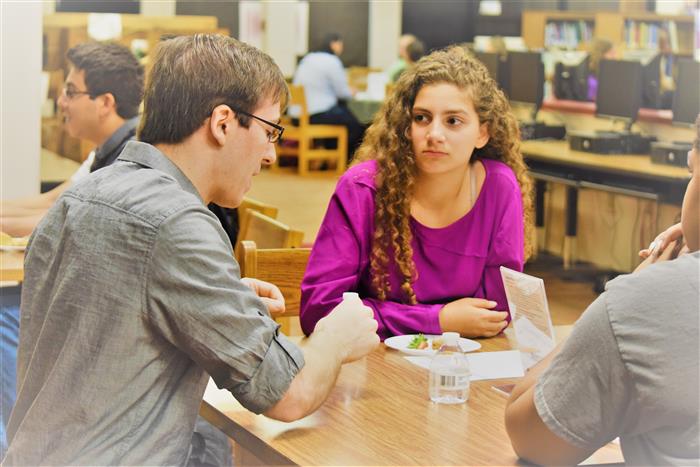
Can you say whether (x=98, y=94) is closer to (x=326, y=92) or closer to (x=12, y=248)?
(x=12, y=248)

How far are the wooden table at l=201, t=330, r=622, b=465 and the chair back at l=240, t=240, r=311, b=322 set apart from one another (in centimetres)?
62

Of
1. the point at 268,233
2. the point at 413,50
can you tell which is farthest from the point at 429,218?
the point at 413,50

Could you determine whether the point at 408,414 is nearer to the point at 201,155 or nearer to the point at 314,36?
the point at 201,155

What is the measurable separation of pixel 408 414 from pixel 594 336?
0.58m

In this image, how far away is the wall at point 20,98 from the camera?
438 cm

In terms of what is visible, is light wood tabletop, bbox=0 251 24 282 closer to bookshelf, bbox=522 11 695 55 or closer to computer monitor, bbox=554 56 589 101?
computer monitor, bbox=554 56 589 101

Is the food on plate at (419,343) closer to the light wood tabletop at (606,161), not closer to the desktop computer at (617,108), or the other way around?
the light wood tabletop at (606,161)

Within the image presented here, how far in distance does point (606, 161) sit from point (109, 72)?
343 cm

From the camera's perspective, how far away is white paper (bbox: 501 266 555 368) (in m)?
1.96

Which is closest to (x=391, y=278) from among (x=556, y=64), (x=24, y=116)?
(x=24, y=116)

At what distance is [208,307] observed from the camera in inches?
61.2


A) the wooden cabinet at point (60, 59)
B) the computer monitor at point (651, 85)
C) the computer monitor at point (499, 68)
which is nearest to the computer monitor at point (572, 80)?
the computer monitor at point (499, 68)

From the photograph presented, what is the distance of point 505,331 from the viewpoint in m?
2.55

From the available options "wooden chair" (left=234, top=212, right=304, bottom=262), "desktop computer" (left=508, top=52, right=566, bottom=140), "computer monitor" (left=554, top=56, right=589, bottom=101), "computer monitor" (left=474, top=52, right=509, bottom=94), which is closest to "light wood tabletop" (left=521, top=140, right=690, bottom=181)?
"desktop computer" (left=508, top=52, right=566, bottom=140)
